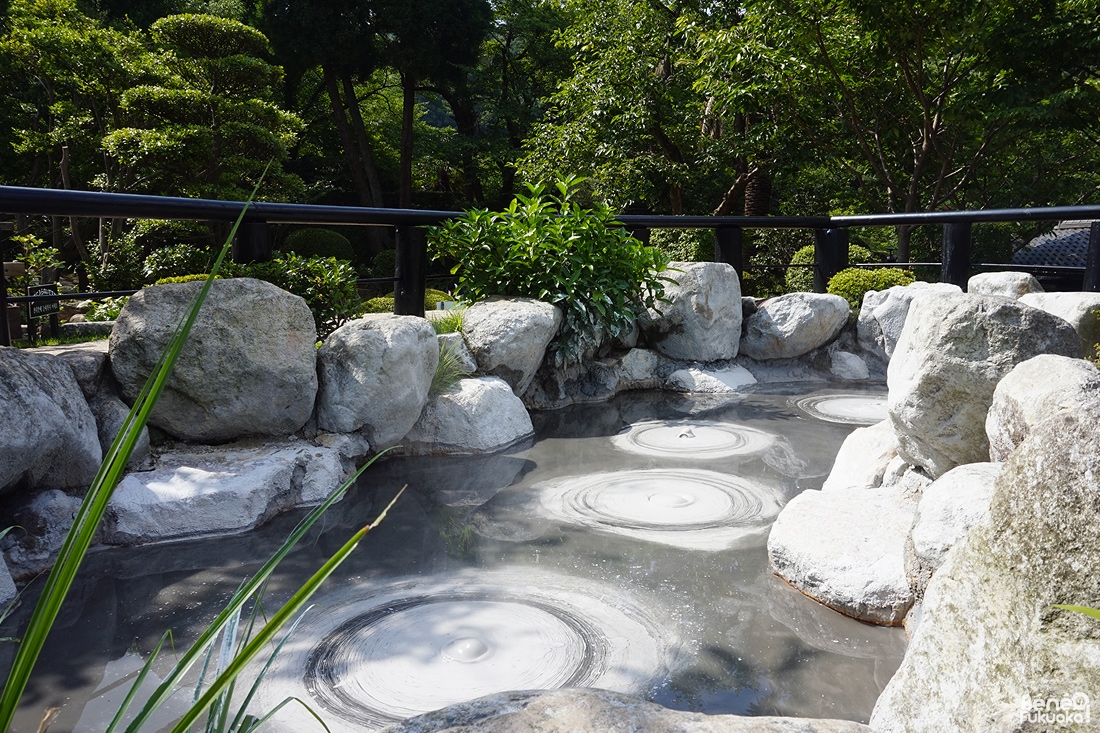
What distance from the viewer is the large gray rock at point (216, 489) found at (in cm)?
329

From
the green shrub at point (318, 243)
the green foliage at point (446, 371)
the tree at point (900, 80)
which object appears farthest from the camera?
the green shrub at point (318, 243)

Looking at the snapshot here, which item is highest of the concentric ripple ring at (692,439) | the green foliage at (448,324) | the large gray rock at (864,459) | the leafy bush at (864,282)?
the leafy bush at (864,282)

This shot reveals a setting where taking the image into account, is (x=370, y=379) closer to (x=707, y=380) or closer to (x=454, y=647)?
(x=454, y=647)

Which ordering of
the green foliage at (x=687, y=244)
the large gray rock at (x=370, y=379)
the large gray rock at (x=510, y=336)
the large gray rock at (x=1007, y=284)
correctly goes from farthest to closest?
the green foliage at (x=687, y=244), the large gray rock at (x=510, y=336), the large gray rock at (x=1007, y=284), the large gray rock at (x=370, y=379)

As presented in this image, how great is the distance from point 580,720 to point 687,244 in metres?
12.3

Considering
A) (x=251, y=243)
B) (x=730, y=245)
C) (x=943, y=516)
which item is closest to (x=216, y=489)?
(x=251, y=243)

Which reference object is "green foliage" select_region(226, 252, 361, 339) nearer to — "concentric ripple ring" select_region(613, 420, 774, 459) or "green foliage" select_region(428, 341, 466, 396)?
"green foliage" select_region(428, 341, 466, 396)

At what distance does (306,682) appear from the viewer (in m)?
2.23

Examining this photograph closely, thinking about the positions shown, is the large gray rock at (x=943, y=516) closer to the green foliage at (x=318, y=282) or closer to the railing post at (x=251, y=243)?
the green foliage at (x=318, y=282)

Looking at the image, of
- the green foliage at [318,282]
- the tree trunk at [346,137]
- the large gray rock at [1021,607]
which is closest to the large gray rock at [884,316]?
the green foliage at [318,282]

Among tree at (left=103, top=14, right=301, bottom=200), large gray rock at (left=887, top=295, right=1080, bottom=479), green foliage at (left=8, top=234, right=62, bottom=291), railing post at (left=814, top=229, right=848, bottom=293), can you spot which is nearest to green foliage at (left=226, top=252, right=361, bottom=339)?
large gray rock at (left=887, top=295, right=1080, bottom=479)

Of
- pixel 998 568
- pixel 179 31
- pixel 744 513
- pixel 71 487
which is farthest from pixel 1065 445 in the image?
pixel 179 31

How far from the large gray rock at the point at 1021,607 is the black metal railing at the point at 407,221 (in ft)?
11.7

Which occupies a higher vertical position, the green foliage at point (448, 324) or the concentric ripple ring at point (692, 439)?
the green foliage at point (448, 324)
